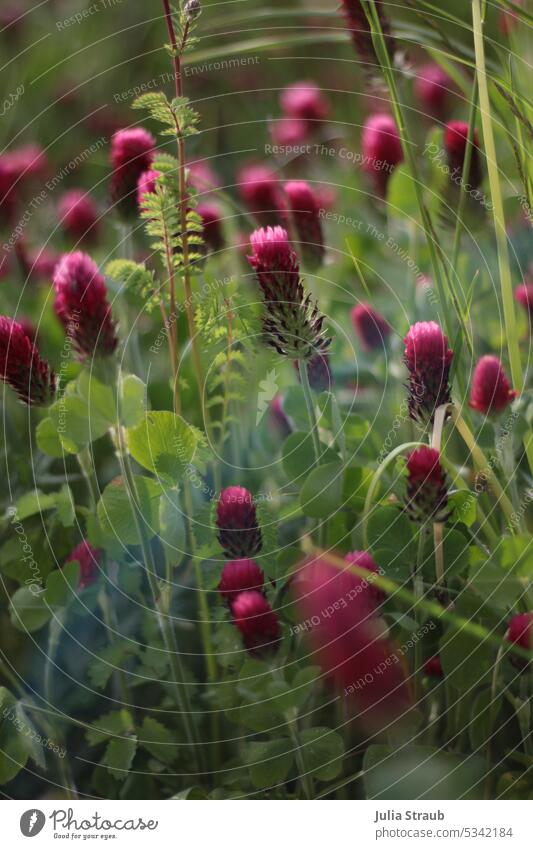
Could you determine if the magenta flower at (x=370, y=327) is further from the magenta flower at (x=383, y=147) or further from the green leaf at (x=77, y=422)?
the green leaf at (x=77, y=422)

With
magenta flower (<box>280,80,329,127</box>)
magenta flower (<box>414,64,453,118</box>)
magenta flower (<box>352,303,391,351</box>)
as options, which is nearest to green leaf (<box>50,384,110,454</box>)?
magenta flower (<box>352,303,391,351</box>)

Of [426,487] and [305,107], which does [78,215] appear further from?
[426,487]

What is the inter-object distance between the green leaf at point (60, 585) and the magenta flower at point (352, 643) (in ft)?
0.53

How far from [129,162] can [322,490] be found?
0.30 m

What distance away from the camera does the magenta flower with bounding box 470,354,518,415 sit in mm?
719

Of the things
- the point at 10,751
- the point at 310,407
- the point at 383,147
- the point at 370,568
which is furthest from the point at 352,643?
the point at 383,147

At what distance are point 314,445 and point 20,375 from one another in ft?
0.69

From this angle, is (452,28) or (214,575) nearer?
(214,575)

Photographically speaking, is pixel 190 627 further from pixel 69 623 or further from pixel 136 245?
pixel 136 245

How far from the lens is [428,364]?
659 millimetres

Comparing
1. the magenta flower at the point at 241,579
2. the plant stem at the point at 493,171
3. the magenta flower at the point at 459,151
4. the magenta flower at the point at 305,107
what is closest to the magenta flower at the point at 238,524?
the magenta flower at the point at 241,579

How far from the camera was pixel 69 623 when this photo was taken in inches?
28.9
